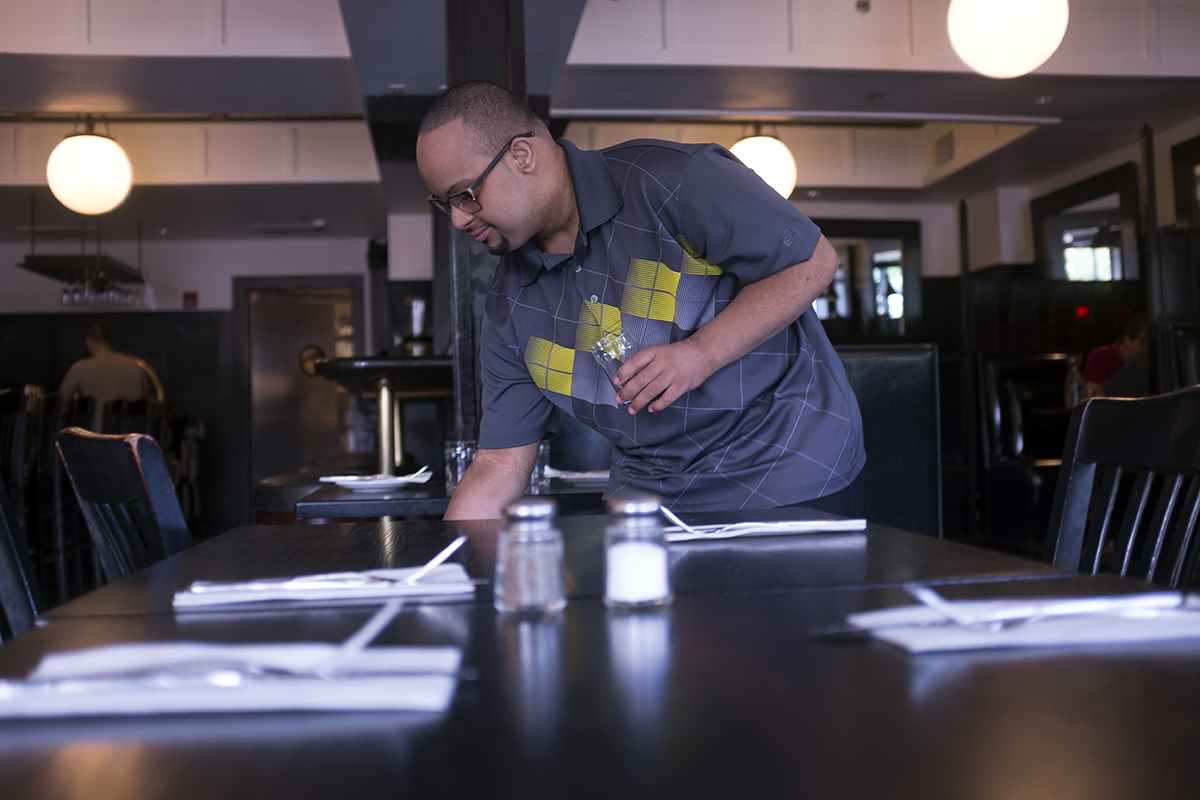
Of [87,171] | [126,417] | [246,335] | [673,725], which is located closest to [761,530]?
[673,725]

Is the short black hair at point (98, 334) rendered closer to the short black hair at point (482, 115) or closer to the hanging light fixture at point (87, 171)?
the hanging light fixture at point (87, 171)

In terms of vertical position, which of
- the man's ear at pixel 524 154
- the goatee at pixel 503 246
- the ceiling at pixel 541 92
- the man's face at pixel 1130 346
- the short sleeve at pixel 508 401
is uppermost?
the ceiling at pixel 541 92

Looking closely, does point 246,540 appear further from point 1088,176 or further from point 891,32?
point 1088,176

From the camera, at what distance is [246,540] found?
120cm

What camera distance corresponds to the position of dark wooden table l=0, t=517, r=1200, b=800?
15.7 inches

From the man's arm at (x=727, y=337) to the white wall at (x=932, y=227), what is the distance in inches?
269

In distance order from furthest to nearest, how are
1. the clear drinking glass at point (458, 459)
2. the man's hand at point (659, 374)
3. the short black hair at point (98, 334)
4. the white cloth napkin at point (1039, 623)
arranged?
1. the short black hair at point (98, 334)
2. the clear drinking glass at point (458, 459)
3. the man's hand at point (659, 374)
4. the white cloth napkin at point (1039, 623)

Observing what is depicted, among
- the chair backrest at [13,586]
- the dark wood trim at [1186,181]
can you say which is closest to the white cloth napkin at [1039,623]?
the chair backrest at [13,586]

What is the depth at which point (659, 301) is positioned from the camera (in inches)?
62.8

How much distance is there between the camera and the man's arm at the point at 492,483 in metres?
1.55

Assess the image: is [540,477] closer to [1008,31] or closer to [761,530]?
[761,530]

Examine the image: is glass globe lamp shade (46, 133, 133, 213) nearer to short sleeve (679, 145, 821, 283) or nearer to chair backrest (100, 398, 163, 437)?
chair backrest (100, 398, 163, 437)

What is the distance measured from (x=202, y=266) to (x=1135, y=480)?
862cm

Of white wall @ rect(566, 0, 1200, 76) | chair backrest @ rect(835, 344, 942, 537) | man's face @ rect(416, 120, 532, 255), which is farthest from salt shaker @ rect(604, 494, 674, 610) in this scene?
white wall @ rect(566, 0, 1200, 76)
